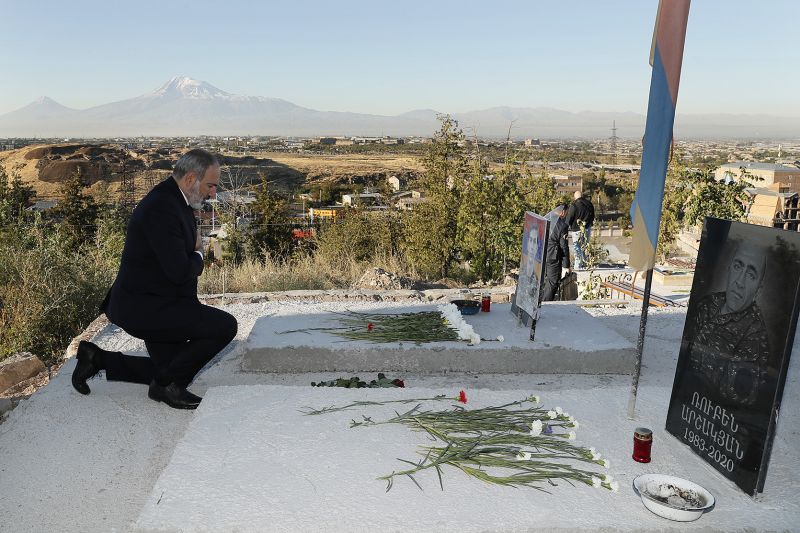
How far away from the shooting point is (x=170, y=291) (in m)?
4.31

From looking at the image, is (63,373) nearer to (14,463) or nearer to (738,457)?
(14,463)

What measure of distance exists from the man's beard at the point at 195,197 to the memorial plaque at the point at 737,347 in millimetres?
3119

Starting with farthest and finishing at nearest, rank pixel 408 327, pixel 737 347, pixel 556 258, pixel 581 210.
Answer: pixel 581 210 → pixel 556 258 → pixel 408 327 → pixel 737 347

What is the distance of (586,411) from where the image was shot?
12.9ft

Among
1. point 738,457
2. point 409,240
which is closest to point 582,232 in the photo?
point 738,457

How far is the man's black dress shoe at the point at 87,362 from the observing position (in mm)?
4582

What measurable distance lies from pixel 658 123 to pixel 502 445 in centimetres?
193

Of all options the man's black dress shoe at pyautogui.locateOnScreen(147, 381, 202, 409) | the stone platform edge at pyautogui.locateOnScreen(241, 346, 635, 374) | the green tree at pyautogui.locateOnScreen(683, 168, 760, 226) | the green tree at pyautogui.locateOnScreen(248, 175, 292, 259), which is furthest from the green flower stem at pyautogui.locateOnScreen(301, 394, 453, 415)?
the green tree at pyautogui.locateOnScreen(248, 175, 292, 259)

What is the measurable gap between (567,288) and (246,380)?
4639 mm

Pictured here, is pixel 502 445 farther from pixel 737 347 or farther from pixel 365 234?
pixel 365 234

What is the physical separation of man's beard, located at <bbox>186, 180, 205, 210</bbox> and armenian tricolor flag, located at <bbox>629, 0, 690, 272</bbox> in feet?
9.06

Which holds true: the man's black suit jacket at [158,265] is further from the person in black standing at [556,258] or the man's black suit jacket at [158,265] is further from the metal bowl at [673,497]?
the person in black standing at [556,258]

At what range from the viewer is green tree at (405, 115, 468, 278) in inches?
811

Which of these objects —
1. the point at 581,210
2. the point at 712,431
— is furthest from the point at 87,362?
the point at 581,210
